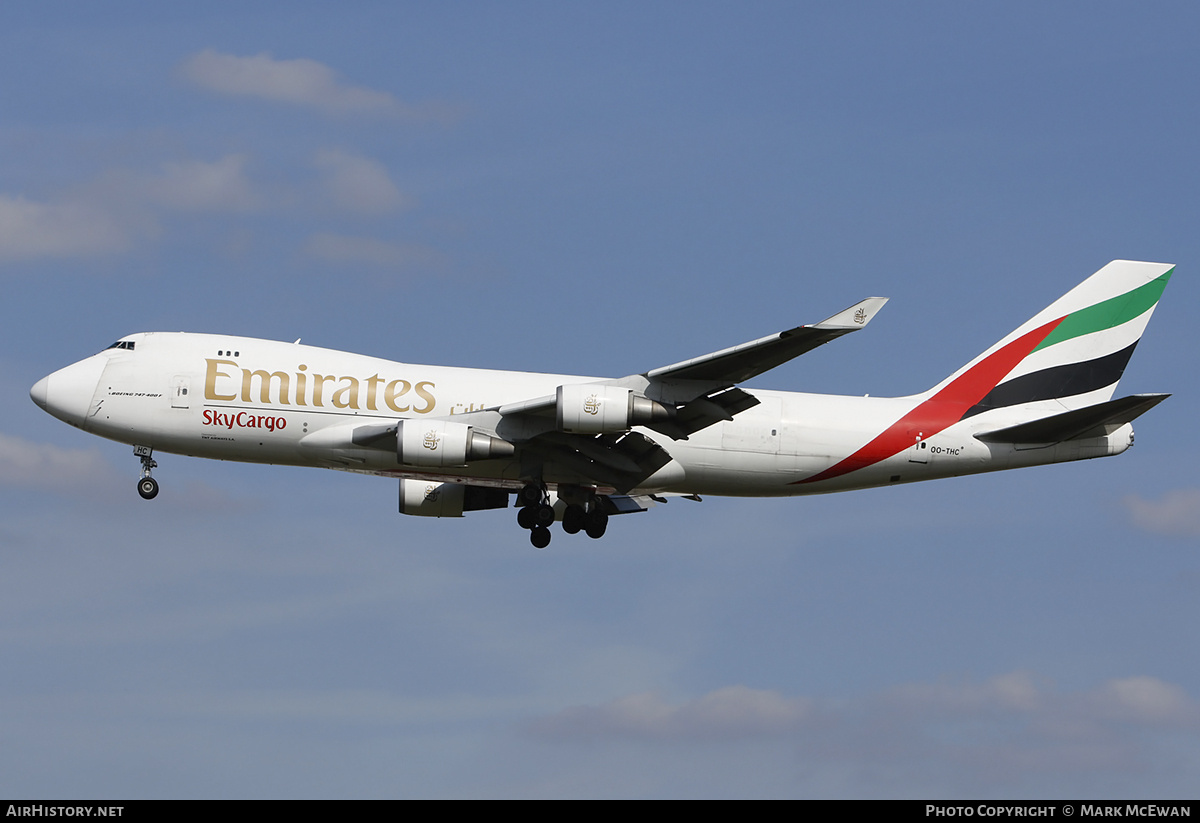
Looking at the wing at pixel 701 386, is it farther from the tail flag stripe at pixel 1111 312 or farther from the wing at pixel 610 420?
the tail flag stripe at pixel 1111 312

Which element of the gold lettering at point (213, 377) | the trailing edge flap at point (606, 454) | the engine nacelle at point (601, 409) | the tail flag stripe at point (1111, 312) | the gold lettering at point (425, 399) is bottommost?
the trailing edge flap at point (606, 454)

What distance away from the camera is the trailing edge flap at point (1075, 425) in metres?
34.5

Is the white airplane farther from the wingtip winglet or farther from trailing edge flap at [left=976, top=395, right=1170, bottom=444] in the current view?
the wingtip winglet

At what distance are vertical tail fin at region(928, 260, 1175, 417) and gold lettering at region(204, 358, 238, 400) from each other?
726 inches

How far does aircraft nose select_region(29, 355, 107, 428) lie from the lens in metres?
36.1

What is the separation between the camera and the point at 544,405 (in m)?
33.9

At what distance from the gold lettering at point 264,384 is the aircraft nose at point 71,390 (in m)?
4.05

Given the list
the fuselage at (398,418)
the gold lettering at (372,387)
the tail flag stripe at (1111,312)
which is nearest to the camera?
the fuselage at (398,418)

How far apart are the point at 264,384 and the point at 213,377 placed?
1332mm

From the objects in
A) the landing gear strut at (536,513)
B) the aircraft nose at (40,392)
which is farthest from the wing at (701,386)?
the aircraft nose at (40,392)

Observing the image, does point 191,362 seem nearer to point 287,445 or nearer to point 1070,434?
point 287,445
